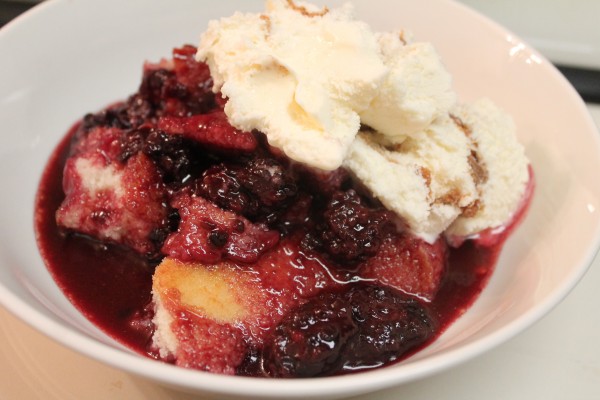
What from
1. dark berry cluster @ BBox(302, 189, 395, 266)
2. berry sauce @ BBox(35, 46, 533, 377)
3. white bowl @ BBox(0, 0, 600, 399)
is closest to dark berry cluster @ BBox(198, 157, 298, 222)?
berry sauce @ BBox(35, 46, 533, 377)

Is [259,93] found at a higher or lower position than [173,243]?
higher

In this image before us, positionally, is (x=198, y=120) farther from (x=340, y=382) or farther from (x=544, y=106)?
→ (x=544, y=106)

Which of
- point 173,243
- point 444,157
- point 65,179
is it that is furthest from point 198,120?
point 444,157

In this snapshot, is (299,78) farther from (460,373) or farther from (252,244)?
(460,373)

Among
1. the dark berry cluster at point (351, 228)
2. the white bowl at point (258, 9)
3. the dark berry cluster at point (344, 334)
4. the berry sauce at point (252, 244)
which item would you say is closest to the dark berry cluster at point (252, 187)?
the berry sauce at point (252, 244)

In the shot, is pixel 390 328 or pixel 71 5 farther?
pixel 71 5

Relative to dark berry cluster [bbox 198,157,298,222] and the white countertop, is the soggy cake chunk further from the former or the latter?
the white countertop

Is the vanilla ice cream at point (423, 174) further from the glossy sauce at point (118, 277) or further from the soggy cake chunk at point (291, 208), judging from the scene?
the glossy sauce at point (118, 277)

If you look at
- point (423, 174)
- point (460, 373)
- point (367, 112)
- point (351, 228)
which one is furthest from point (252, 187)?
point (460, 373)
